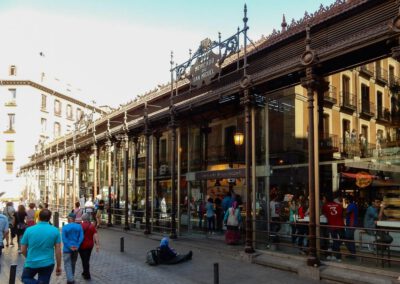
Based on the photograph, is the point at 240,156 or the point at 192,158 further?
the point at 192,158

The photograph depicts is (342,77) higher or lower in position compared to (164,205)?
higher

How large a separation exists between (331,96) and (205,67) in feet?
15.9

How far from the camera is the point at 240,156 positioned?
53.4 ft

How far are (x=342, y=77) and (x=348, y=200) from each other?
141 inches

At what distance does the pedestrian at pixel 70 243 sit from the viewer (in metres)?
9.65

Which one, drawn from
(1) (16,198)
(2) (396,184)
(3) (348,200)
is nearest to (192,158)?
(3) (348,200)

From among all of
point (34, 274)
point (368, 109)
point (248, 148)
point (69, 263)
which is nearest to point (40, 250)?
point (34, 274)

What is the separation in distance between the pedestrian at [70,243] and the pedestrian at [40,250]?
2.73 meters

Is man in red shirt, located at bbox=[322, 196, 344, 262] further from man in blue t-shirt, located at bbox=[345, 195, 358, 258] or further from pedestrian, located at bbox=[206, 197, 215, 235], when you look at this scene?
pedestrian, located at bbox=[206, 197, 215, 235]

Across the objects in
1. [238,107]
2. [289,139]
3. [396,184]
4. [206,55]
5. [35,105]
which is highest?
[35,105]

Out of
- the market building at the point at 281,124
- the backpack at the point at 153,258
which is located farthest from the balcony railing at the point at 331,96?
the backpack at the point at 153,258

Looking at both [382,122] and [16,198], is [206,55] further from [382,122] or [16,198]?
[16,198]

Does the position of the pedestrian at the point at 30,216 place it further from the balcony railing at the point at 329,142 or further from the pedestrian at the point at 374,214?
the pedestrian at the point at 374,214

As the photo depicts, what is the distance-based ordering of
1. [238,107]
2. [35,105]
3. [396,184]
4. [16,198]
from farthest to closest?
[35,105] < [16,198] < [238,107] < [396,184]
